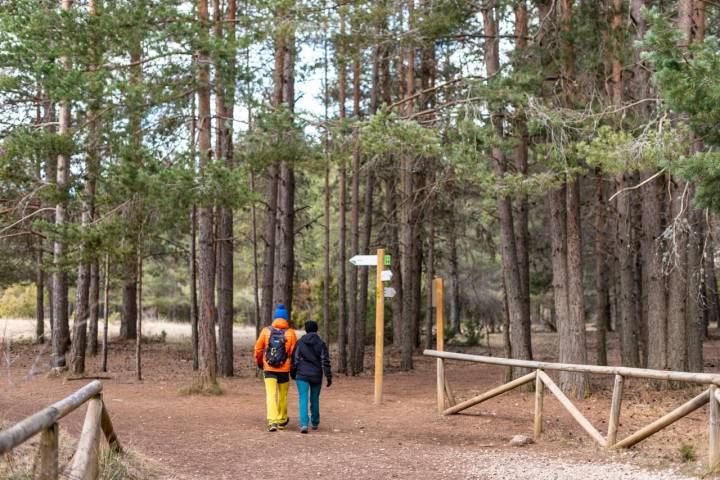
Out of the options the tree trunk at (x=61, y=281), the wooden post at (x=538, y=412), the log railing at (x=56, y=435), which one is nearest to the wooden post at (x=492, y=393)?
the wooden post at (x=538, y=412)

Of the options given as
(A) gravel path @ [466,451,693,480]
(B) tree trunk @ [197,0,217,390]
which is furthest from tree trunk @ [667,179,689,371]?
(B) tree trunk @ [197,0,217,390]

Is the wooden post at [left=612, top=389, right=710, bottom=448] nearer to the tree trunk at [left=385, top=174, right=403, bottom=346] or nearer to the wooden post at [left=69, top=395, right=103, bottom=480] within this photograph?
the wooden post at [left=69, top=395, right=103, bottom=480]

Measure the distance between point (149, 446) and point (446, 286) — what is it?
2883 cm

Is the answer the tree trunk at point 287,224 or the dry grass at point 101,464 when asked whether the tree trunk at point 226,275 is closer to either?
the tree trunk at point 287,224

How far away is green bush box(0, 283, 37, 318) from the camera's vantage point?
35303mm

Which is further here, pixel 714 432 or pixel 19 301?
pixel 19 301

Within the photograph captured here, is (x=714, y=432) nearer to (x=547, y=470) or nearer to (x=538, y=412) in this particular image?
(x=547, y=470)

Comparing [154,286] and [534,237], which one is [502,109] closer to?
[534,237]

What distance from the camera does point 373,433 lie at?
1105 cm

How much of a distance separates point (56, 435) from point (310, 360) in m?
5.92

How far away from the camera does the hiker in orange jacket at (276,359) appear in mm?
10570

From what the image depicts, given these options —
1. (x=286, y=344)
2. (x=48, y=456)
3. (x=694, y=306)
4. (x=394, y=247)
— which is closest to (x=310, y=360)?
(x=286, y=344)

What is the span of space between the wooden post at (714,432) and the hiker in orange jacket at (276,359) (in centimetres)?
546

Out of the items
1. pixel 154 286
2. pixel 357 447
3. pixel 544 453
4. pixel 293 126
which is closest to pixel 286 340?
pixel 357 447
